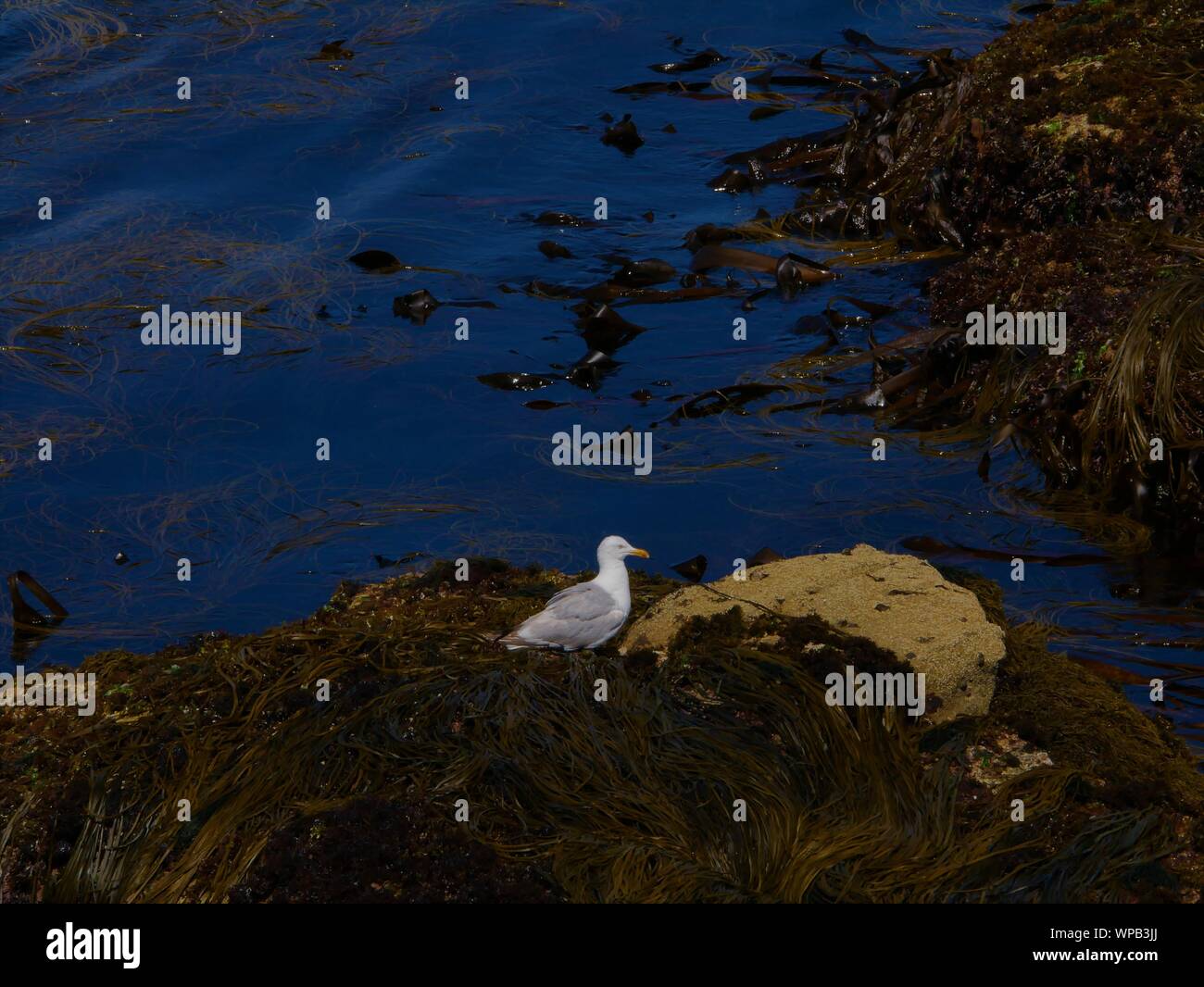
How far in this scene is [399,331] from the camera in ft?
41.1

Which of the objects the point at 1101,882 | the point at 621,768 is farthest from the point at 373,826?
the point at 1101,882

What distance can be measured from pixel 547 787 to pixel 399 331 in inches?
261

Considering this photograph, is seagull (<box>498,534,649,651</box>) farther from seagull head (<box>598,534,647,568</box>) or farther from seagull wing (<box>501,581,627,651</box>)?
seagull head (<box>598,534,647,568</box>)

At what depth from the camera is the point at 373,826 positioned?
621cm

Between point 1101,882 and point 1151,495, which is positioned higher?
point 1151,495

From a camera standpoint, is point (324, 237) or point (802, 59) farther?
point (802, 59)

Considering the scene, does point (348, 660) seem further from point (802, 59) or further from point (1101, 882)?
point (802, 59)

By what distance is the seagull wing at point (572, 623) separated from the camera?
7.50 m

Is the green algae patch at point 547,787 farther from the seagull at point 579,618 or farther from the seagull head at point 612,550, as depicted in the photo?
the seagull head at point 612,550

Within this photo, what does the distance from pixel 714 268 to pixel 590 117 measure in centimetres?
400

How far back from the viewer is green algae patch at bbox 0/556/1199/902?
6059mm

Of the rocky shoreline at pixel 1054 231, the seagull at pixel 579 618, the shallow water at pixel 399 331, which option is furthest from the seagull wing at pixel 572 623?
the rocky shoreline at pixel 1054 231

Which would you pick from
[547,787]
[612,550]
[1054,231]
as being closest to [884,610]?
[612,550]

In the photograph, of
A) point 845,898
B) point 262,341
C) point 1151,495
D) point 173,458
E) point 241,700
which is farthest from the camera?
point 262,341
